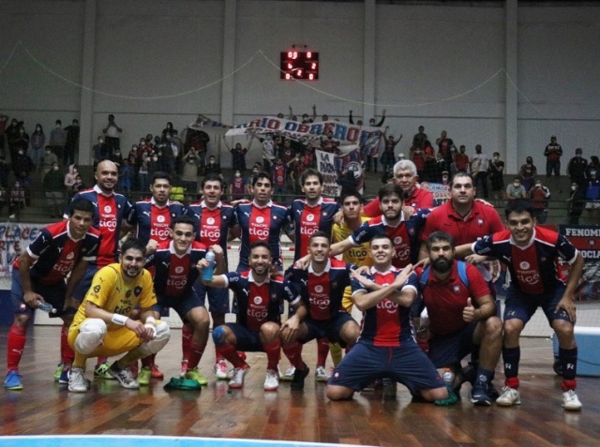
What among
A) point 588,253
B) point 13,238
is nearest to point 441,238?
point 588,253

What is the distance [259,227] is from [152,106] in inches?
678

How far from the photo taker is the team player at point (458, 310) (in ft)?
19.5

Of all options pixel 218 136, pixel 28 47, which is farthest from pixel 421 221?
pixel 28 47

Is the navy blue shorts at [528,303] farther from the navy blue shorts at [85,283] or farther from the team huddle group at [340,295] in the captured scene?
the navy blue shorts at [85,283]

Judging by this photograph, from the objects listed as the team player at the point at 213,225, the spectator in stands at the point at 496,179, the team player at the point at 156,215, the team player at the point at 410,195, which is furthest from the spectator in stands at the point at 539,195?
the team player at the point at 156,215

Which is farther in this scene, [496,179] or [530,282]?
[496,179]

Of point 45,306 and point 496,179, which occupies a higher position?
point 496,179

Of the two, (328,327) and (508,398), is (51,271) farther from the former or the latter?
(508,398)

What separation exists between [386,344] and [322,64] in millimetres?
19059

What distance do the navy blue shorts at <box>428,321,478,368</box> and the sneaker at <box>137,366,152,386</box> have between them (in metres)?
2.29

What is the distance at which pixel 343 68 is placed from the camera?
24109 mm

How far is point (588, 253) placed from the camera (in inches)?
632

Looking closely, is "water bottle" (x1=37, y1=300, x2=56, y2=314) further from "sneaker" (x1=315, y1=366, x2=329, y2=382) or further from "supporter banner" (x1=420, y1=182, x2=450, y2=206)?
"supporter banner" (x1=420, y1=182, x2=450, y2=206)

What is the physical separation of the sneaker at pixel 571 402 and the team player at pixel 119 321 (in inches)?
117
